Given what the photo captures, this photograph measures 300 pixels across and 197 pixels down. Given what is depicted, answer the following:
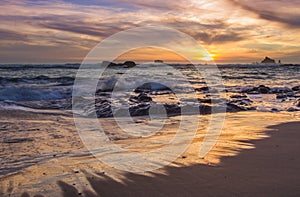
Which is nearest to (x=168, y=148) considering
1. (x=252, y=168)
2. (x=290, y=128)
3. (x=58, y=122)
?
(x=252, y=168)

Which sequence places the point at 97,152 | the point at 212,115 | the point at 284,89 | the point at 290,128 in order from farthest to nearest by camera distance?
1. the point at 284,89
2. the point at 212,115
3. the point at 290,128
4. the point at 97,152

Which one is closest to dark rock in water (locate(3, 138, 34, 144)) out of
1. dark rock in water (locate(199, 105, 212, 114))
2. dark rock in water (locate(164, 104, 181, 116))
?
dark rock in water (locate(164, 104, 181, 116))

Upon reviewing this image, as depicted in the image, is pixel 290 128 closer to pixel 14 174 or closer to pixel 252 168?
pixel 252 168

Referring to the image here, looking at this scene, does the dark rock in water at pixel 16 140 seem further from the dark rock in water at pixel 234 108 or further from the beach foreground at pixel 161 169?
the dark rock in water at pixel 234 108

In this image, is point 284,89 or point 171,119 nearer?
point 171,119

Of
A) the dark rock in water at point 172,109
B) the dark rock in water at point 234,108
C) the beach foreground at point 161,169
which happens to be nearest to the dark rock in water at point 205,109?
the dark rock in water at point 234,108

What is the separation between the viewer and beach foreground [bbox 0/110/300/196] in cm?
278

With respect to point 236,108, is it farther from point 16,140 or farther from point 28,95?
point 28,95

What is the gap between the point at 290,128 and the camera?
19.7 ft

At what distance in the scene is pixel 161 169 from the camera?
11.1 ft

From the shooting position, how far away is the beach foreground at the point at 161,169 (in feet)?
9.13

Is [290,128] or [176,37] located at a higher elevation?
[176,37]

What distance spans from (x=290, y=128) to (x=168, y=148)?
288cm

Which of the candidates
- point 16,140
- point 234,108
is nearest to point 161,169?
point 16,140
